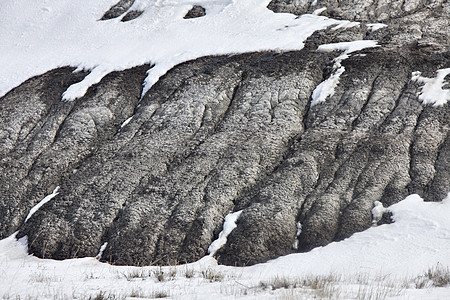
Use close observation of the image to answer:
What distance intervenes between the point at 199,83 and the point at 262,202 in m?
7.79

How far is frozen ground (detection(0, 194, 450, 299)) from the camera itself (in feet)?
26.4

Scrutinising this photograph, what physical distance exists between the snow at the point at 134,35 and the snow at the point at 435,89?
5859mm

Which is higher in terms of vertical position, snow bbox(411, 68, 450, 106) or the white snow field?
the white snow field

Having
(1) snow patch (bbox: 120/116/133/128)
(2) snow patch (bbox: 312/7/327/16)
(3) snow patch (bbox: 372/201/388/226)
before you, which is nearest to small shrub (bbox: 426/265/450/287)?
(3) snow patch (bbox: 372/201/388/226)

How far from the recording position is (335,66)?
19188mm

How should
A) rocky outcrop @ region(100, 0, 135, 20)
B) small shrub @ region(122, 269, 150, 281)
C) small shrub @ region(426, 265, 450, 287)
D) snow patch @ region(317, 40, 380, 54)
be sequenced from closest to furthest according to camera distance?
small shrub @ region(426, 265, 450, 287), small shrub @ region(122, 269, 150, 281), snow patch @ region(317, 40, 380, 54), rocky outcrop @ region(100, 0, 135, 20)

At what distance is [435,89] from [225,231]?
32.1 feet

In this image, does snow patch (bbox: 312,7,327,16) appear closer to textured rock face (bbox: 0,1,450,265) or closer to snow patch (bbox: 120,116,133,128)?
textured rock face (bbox: 0,1,450,265)

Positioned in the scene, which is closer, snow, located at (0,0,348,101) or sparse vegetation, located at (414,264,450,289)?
sparse vegetation, located at (414,264,450,289)

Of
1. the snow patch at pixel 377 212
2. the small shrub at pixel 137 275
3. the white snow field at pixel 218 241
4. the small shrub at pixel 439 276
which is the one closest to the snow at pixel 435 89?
the white snow field at pixel 218 241

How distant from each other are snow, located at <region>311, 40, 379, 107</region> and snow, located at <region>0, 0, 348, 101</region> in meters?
1.61

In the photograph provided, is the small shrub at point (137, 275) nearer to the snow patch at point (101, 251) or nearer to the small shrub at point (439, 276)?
the snow patch at point (101, 251)

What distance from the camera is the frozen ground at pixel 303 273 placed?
8.04 m

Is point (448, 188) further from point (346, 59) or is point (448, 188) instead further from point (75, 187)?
point (75, 187)
